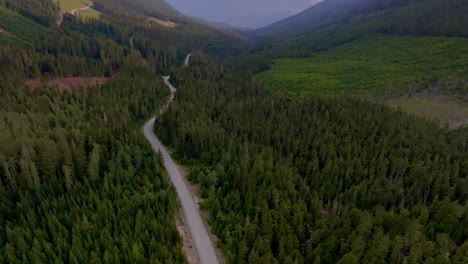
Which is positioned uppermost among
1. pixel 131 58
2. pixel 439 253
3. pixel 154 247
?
pixel 131 58

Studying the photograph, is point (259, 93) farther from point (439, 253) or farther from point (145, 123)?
point (439, 253)

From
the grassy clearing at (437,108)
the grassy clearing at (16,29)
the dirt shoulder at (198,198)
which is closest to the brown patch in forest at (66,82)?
the grassy clearing at (16,29)

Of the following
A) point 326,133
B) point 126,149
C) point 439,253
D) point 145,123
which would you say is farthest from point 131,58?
point 439,253

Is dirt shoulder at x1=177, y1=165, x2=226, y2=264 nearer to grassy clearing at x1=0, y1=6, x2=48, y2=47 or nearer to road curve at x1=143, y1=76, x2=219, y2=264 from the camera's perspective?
road curve at x1=143, y1=76, x2=219, y2=264

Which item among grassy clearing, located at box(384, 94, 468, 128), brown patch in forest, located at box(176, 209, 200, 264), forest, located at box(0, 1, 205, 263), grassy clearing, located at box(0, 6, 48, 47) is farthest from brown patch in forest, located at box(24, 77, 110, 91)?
grassy clearing, located at box(384, 94, 468, 128)

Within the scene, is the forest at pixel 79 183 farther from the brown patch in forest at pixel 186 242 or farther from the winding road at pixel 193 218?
the winding road at pixel 193 218

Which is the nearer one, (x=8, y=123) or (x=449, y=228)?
(x=449, y=228)

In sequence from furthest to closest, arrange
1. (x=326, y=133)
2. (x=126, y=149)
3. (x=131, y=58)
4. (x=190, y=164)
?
(x=131, y=58) → (x=326, y=133) → (x=190, y=164) → (x=126, y=149)
